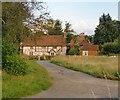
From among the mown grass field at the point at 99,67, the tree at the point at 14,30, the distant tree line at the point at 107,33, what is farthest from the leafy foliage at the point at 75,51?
the tree at the point at 14,30

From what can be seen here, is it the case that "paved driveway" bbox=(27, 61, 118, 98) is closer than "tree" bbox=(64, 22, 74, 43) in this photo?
Yes

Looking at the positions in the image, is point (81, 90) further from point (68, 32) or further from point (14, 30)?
point (68, 32)

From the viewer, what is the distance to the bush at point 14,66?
19547mm

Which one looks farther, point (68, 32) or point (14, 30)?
point (68, 32)

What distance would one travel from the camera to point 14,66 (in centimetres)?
2008

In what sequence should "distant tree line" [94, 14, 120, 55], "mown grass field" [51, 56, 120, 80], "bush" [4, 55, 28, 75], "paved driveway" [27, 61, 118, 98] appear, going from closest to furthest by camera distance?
"paved driveway" [27, 61, 118, 98] → "bush" [4, 55, 28, 75] → "mown grass field" [51, 56, 120, 80] → "distant tree line" [94, 14, 120, 55]

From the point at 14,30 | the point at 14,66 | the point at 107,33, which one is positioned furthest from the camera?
the point at 107,33

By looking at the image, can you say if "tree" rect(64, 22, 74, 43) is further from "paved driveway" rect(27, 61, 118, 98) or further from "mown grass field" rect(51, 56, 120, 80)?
"paved driveway" rect(27, 61, 118, 98)

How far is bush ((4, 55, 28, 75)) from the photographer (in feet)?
64.1

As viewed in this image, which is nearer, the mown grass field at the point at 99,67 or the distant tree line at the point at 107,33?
the mown grass field at the point at 99,67

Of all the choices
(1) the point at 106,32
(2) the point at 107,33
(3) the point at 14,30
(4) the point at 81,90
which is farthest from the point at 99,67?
(1) the point at 106,32

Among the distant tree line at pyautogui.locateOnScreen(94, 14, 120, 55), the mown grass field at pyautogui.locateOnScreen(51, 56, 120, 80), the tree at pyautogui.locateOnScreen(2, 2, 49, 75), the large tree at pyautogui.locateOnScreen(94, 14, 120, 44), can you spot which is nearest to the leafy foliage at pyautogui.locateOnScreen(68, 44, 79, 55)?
the distant tree line at pyautogui.locateOnScreen(94, 14, 120, 55)

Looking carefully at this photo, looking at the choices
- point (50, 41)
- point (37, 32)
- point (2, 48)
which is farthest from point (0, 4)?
point (50, 41)

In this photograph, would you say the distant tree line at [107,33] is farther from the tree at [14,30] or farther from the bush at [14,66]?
the bush at [14,66]
